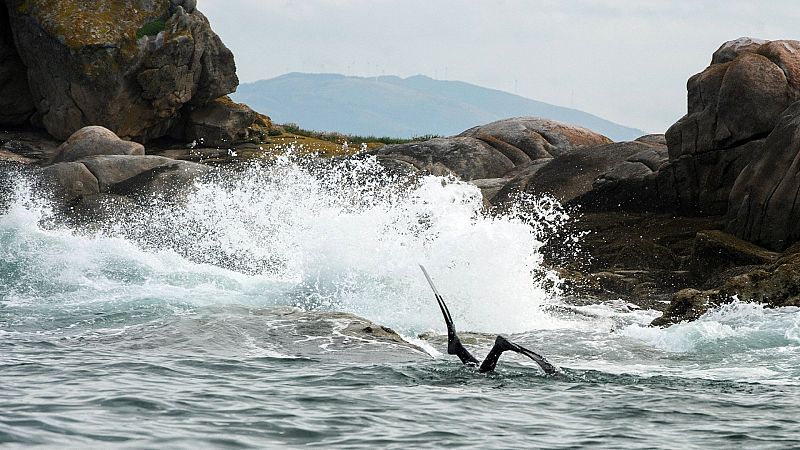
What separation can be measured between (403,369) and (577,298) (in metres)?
8.11

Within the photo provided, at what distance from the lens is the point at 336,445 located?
25.7 ft

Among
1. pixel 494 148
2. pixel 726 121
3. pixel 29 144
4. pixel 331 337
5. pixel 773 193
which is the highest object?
pixel 494 148

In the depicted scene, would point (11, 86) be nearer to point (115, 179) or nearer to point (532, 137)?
point (115, 179)

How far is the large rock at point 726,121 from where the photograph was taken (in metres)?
21.1

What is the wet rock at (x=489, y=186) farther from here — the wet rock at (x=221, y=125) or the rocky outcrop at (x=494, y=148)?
the wet rock at (x=221, y=125)

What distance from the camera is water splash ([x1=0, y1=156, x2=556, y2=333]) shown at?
16.6 meters

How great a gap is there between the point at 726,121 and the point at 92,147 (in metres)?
17.1

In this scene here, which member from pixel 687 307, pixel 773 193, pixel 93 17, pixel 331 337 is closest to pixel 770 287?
pixel 687 307

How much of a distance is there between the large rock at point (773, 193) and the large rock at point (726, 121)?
97 cm

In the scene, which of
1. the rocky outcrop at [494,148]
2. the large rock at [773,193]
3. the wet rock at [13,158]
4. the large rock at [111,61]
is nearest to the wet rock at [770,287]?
the large rock at [773,193]

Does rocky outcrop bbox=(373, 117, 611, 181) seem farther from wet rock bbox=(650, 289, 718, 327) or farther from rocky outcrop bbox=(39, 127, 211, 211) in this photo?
wet rock bbox=(650, 289, 718, 327)

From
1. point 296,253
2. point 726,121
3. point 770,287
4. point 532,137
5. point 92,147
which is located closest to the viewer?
point 770,287

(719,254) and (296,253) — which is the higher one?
(719,254)

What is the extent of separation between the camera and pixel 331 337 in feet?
41.6
